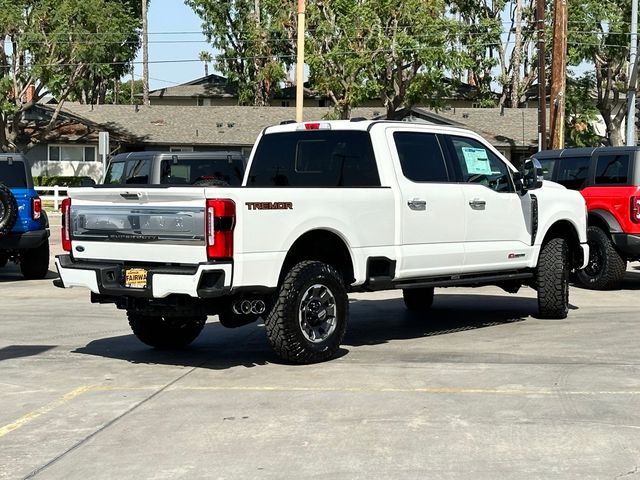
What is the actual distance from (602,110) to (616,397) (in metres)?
52.1

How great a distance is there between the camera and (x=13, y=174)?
16.8 meters

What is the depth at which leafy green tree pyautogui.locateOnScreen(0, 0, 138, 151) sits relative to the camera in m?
50.6

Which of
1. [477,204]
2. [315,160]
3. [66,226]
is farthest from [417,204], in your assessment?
[66,226]

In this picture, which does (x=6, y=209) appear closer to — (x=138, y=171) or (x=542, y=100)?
(x=138, y=171)

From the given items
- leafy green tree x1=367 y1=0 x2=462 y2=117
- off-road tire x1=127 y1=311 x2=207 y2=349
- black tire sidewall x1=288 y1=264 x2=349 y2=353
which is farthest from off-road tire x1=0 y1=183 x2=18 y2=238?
leafy green tree x1=367 y1=0 x2=462 y2=117

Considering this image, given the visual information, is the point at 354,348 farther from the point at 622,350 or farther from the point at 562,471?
the point at 562,471

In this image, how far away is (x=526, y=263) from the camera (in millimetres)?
11844

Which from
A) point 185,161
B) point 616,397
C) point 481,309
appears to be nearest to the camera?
point 616,397

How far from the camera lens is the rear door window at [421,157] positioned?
1048 centimetres

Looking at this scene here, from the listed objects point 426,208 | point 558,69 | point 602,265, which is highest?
point 558,69

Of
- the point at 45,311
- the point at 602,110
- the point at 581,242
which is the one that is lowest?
the point at 45,311

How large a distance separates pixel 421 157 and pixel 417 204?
0.60m

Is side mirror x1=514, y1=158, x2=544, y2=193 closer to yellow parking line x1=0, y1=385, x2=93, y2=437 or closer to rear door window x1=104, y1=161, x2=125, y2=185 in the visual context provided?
yellow parking line x1=0, y1=385, x2=93, y2=437

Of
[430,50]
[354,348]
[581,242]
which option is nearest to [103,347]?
[354,348]
